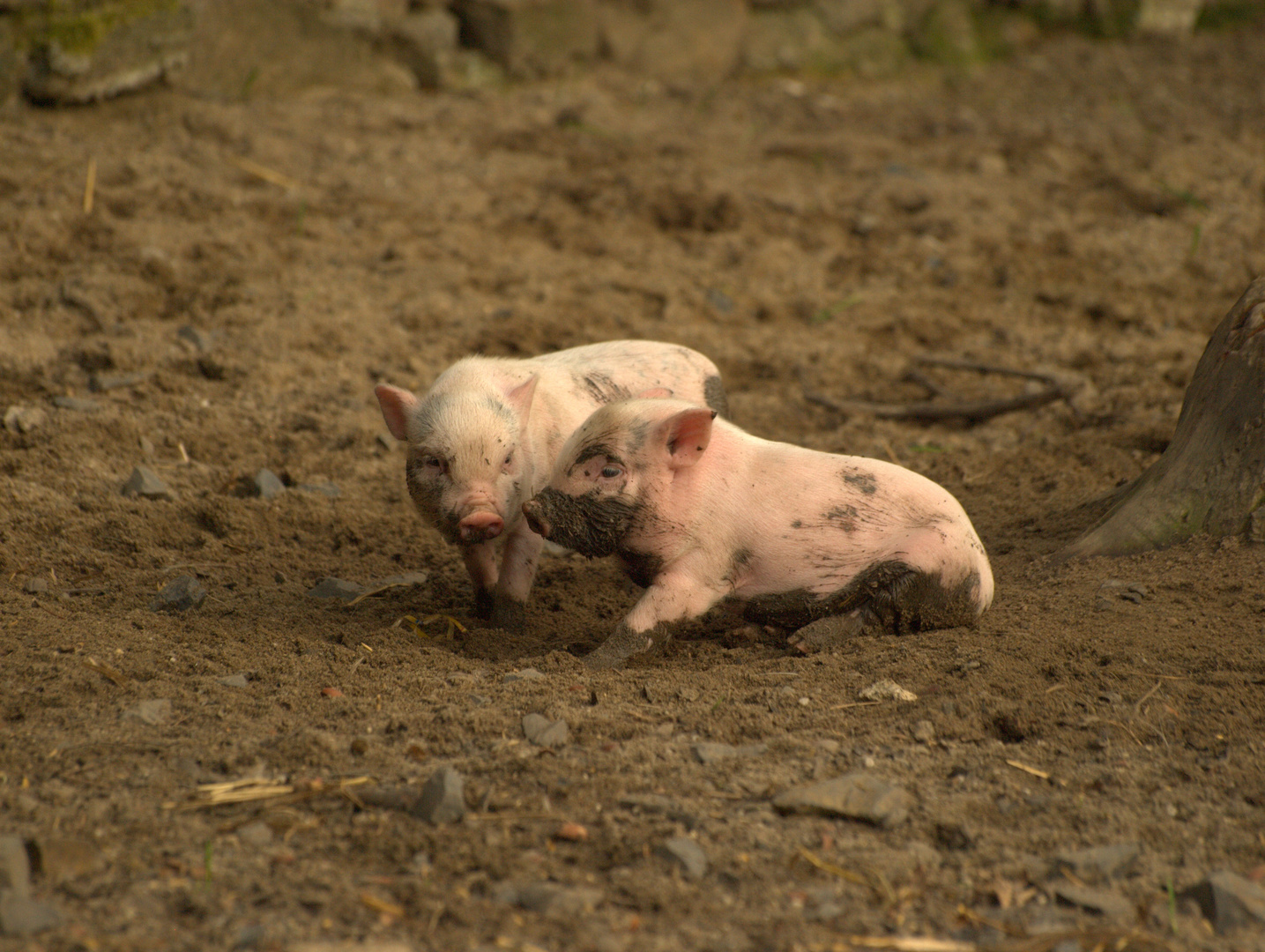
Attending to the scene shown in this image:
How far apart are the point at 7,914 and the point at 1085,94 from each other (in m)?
11.1

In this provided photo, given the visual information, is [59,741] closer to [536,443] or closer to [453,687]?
[453,687]

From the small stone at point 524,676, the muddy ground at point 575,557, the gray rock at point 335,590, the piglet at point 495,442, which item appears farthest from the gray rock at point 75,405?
the small stone at point 524,676

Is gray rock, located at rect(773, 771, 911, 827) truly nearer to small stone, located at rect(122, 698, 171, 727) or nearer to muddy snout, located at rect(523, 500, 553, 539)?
muddy snout, located at rect(523, 500, 553, 539)

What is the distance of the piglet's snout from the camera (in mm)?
3869

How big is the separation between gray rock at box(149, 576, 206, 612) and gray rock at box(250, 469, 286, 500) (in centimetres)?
85

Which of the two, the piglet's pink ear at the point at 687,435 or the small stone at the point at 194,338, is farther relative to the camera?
the small stone at the point at 194,338

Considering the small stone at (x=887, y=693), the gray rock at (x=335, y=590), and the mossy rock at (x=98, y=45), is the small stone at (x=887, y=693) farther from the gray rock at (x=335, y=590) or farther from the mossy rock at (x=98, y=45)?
the mossy rock at (x=98, y=45)

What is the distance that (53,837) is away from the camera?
2439 millimetres

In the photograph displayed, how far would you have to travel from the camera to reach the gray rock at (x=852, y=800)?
8.84ft

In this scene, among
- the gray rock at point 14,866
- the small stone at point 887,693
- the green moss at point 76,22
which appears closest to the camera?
the gray rock at point 14,866

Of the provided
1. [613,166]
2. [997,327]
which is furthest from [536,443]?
[613,166]

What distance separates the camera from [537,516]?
12.4ft

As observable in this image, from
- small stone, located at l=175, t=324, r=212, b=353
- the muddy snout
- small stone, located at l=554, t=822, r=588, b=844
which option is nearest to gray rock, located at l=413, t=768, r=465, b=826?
small stone, located at l=554, t=822, r=588, b=844

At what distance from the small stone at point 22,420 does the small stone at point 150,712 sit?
2378 millimetres
